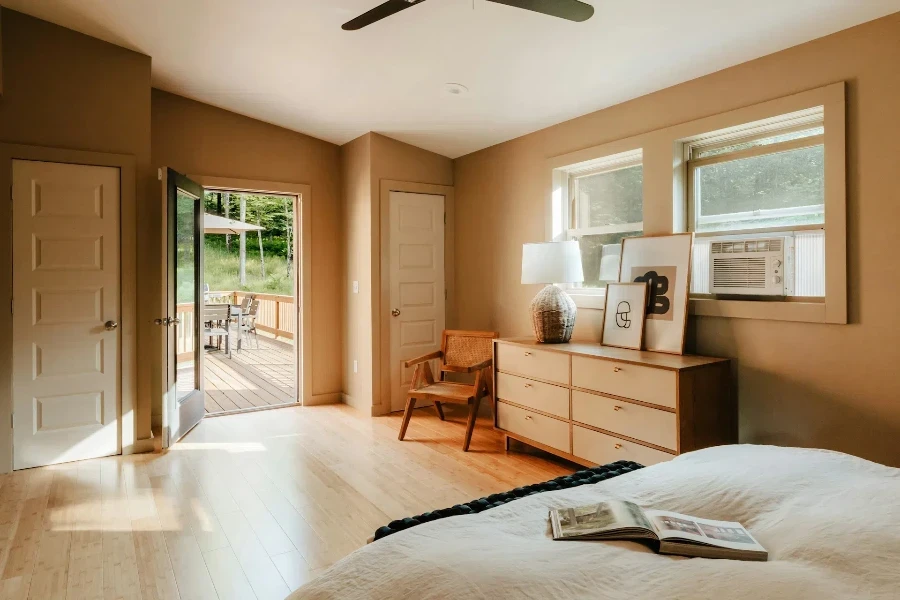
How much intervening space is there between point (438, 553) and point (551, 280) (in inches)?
110

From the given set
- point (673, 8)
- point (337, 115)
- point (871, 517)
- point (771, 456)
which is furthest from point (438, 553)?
point (337, 115)

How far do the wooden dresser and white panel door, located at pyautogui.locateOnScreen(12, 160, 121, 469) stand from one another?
2853mm

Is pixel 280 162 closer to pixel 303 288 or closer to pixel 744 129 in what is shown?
pixel 303 288

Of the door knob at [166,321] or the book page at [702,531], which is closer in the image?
the book page at [702,531]

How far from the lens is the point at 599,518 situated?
1.29 metres

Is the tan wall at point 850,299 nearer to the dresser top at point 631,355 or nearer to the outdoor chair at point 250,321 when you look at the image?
the dresser top at point 631,355

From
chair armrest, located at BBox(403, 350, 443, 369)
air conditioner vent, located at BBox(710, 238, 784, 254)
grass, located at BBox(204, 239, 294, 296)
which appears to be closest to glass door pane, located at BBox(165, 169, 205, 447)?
chair armrest, located at BBox(403, 350, 443, 369)

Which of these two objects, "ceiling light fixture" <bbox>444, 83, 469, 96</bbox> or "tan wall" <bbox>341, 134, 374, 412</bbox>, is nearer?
"ceiling light fixture" <bbox>444, 83, 469, 96</bbox>

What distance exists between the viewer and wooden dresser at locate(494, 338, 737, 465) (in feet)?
9.25

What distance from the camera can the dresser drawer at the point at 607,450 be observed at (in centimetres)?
292

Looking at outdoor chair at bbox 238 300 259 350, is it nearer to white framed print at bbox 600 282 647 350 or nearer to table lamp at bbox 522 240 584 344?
table lamp at bbox 522 240 584 344

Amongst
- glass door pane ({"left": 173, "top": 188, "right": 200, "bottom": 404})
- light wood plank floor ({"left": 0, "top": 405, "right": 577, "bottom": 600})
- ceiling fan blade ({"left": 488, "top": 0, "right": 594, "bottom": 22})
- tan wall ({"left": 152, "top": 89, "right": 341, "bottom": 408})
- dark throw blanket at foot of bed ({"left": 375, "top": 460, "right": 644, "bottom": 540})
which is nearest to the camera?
dark throw blanket at foot of bed ({"left": 375, "top": 460, "right": 644, "bottom": 540})

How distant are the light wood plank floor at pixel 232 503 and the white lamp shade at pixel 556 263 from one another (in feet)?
4.14

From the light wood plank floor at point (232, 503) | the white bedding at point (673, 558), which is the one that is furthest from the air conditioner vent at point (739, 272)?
the white bedding at point (673, 558)
